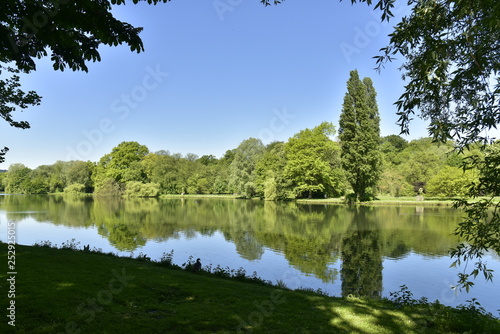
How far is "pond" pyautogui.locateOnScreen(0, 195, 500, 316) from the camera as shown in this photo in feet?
39.9

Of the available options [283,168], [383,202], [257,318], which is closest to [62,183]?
[283,168]

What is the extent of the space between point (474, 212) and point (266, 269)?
10642 millimetres

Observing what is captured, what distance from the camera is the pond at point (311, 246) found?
12172 millimetres

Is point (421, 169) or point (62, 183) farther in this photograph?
point (62, 183)

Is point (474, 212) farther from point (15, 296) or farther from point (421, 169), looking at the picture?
point (421, 169)

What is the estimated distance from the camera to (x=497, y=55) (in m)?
4.33

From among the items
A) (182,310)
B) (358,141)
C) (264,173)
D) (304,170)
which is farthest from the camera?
(264,173)

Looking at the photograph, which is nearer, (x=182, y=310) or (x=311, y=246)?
(x=182, y=310)
